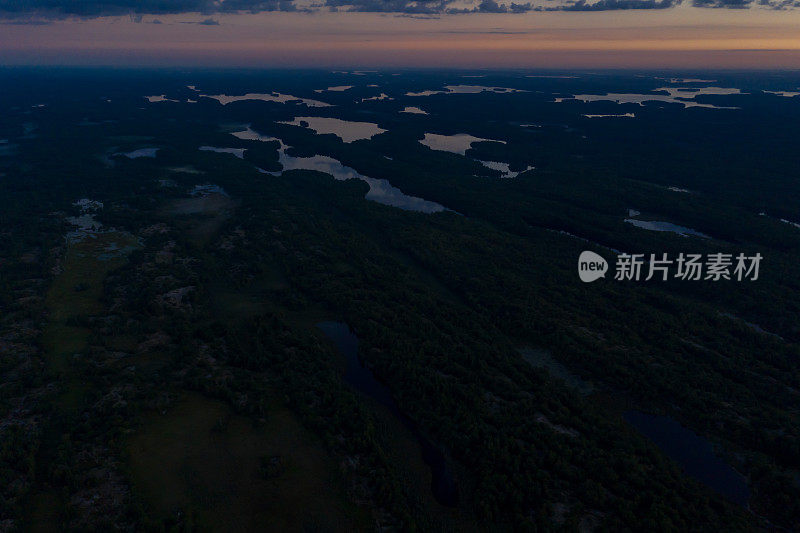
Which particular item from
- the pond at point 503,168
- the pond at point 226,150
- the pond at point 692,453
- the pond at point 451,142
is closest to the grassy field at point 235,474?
the pond at point 692,453

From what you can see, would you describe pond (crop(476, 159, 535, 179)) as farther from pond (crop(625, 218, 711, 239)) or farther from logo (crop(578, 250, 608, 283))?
logo (crop(578, 250, 608, 283))

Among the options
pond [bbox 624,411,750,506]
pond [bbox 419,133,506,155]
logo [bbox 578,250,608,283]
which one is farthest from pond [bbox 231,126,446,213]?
pond [bbox 624,411,750,506]

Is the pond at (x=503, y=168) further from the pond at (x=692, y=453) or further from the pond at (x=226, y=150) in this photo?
the pond at (x=692, y=453)

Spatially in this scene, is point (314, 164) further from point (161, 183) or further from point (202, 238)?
point (202, 238)

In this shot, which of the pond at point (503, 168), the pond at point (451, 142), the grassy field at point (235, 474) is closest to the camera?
the grassy field at point (235, 474)

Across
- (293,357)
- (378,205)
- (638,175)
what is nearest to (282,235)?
(378,205)

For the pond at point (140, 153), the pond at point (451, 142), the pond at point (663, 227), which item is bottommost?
the pond at point (663, 227)
